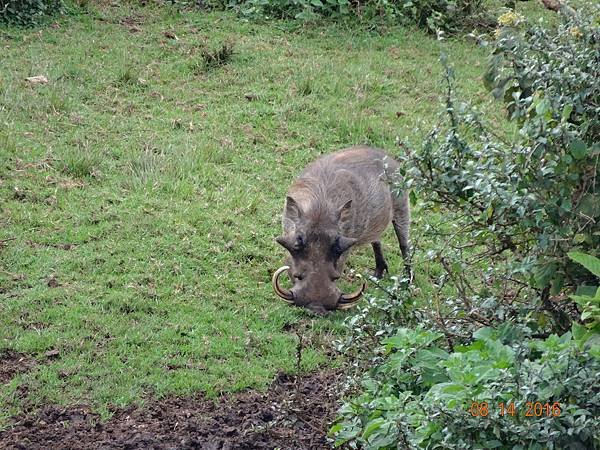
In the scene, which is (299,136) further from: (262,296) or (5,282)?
(5,282)

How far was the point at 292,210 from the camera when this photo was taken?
6.53 meters

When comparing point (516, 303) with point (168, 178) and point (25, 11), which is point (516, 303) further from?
point (25, 11)

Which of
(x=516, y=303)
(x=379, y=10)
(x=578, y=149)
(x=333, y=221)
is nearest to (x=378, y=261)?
(x=333, y=221)

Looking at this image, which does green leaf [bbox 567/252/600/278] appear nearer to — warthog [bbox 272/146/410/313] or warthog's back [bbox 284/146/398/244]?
warthog [bbox 272/146/410/313]

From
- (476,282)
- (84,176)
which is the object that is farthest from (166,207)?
(476,282)

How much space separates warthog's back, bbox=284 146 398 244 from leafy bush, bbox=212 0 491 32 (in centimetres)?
419

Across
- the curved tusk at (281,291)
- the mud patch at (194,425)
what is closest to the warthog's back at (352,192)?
the curved tusk at (281,291)

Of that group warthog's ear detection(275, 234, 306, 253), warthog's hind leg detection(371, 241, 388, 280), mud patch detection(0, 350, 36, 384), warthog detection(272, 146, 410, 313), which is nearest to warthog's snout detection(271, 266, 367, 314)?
warthog detection(272, 146, 410, 313)

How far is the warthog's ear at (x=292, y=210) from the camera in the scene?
254 inches

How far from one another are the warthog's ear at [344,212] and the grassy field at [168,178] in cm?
59

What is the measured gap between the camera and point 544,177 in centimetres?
404

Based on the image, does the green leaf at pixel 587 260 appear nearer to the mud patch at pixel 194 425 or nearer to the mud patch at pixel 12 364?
the mud patch at pixel 194 425

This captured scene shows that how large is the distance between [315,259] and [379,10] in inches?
217
